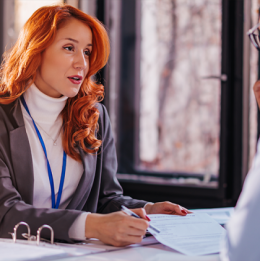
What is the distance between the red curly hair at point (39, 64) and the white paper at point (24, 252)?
22.5 inches

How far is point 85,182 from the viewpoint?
139 cm

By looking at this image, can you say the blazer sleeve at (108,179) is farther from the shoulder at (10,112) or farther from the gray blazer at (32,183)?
the shoulder at (10,112)

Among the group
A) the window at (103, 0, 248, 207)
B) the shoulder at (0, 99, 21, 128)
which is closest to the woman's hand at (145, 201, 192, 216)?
the shoulder at (0, 99, 21, 128)

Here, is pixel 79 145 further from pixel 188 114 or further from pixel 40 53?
pixel 188 114

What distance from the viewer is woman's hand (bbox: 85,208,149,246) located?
93 cm

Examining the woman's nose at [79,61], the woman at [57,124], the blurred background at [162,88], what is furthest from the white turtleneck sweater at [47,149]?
the blurred background at [162,88]

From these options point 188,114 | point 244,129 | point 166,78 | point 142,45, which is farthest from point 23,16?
point 244,129

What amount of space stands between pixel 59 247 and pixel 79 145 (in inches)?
23.2

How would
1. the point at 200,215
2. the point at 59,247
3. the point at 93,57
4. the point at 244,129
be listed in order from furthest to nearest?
1. the point at 244,129
2. the point at 93,57
3. the point at 200,215
4. the point at 59,247

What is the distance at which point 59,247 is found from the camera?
0.93m

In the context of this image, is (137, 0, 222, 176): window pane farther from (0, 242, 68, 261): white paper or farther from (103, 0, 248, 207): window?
(0, 242, 68, 261): white paper

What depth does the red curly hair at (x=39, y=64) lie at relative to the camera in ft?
4.65

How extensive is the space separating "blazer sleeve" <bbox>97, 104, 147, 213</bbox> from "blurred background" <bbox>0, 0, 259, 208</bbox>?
1064mm

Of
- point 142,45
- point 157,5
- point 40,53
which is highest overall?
point 157,5
